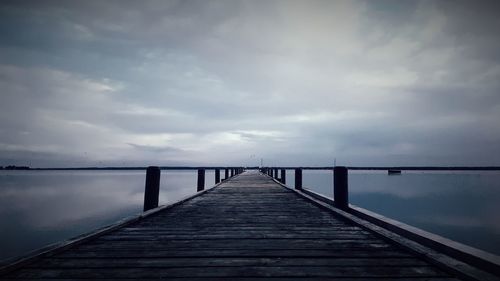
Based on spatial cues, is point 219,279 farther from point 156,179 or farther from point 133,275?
point 156,179

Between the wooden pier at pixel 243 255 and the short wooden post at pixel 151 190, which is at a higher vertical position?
the short wooden post at pixel 151 190

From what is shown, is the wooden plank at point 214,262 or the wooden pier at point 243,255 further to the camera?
the wooden plank at point 214,262

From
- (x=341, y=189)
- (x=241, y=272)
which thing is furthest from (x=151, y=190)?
(x=241, y=272)

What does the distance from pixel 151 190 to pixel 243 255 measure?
4.71 m

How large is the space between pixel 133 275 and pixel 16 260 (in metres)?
1.29

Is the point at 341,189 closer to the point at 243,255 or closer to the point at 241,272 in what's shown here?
the point at 243,255

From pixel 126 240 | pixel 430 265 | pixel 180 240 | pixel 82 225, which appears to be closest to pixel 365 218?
pixel 430 265

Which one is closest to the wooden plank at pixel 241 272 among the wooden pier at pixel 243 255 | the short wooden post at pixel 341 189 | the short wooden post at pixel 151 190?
the wooden pier at pixel 243 255

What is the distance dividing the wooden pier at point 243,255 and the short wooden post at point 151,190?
2293 millimetres

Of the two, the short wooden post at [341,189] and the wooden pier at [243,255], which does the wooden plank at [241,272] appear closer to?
the wooden pier at [243,255]

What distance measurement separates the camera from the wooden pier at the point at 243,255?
9.02 ft

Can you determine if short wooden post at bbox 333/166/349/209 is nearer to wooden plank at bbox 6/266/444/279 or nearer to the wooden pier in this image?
the wooden pier

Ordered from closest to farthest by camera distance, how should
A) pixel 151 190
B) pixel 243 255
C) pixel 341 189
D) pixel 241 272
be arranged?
pixel 241 272, pixel 243 255, pixel 341 189, pixel 151 190

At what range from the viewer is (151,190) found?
24.1 ft
